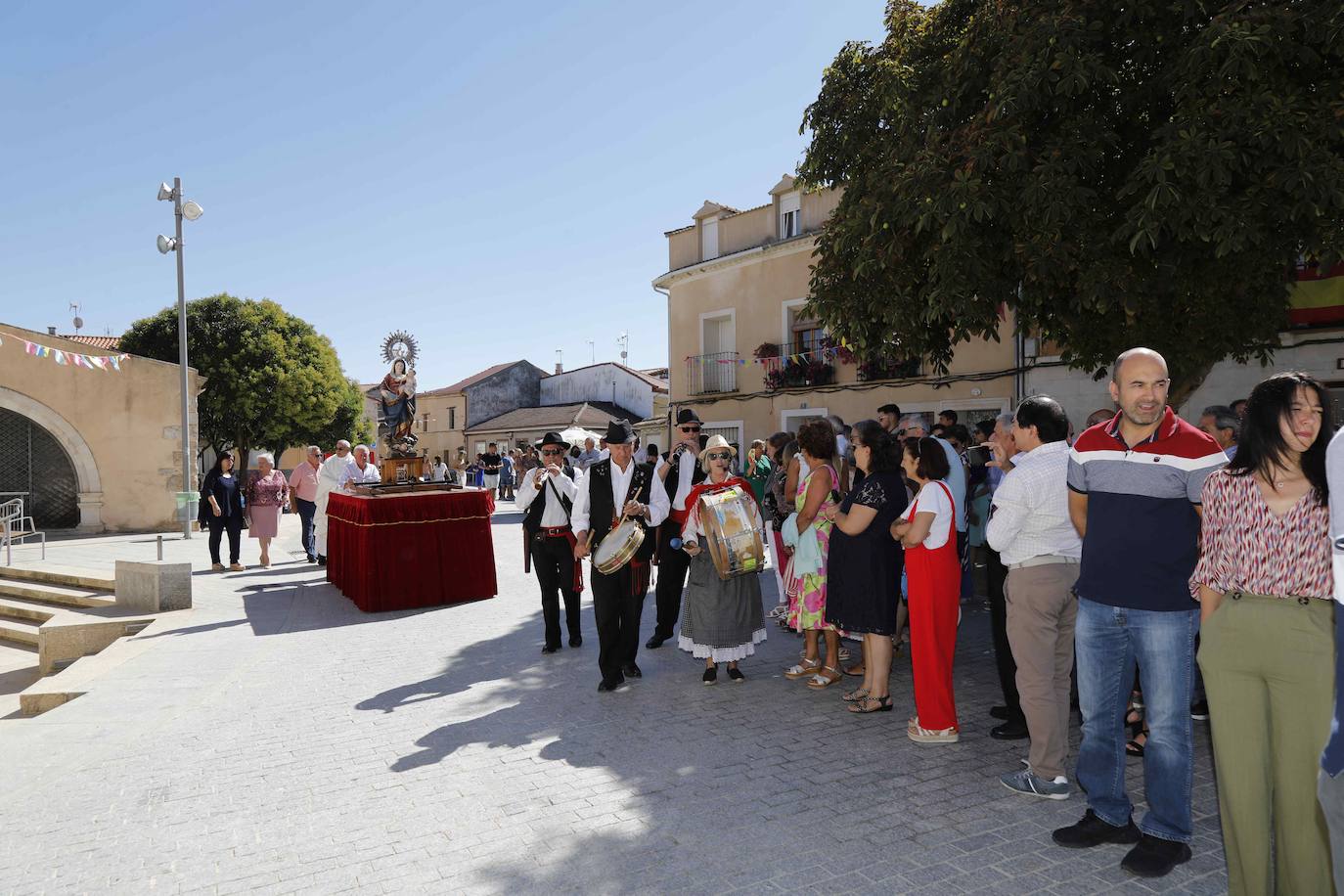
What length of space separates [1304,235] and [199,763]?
8511 mm

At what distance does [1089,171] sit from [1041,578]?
4.81 m

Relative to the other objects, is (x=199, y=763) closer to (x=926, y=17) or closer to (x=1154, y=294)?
(x=1154, y=294)

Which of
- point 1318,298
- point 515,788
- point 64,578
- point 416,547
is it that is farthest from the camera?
point 1318,298

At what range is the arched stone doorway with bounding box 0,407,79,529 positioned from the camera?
61.7ft

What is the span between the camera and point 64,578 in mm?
10859

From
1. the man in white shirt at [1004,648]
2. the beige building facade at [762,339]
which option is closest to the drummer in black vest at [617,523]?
the man in white shirt at [1004,648]

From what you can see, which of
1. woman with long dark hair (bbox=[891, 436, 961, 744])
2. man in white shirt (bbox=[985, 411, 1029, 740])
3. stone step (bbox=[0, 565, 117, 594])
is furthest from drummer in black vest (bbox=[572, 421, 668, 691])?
stone step (bbox=[0, 565, 117, 594])

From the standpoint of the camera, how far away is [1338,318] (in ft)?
40.9

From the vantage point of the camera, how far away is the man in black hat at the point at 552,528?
6.68 meters

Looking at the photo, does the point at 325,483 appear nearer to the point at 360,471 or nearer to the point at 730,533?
the point at 360,471

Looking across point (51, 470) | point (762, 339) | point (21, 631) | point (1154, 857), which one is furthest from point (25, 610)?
point (762, 339)

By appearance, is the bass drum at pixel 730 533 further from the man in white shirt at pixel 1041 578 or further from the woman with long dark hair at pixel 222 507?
the woman with long dark hair at pixel 222 507

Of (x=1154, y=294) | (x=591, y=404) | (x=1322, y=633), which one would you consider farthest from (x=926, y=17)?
(x=591, y=404)

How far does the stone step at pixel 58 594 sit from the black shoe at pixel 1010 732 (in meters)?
9.49
